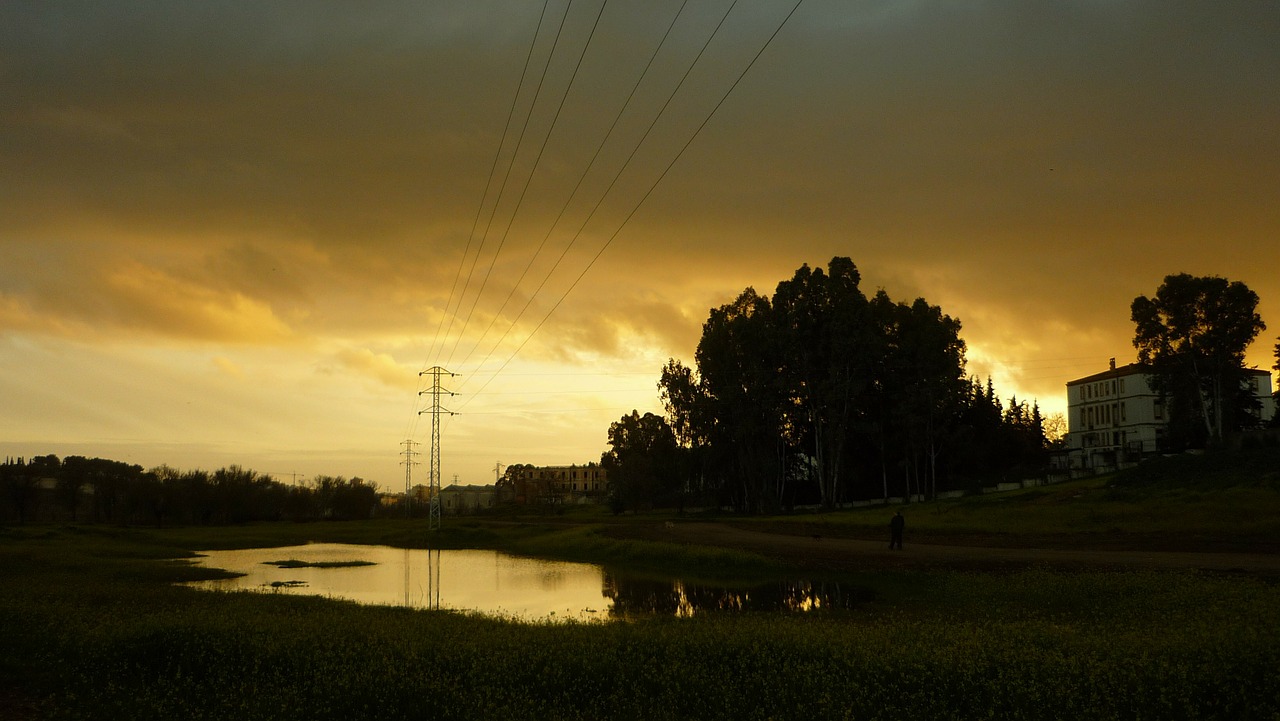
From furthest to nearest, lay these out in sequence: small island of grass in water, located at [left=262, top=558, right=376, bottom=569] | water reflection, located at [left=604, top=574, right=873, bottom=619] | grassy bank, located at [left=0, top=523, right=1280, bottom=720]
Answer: small island of grass in water, located at [left=262, top=558, right=376, bottom=569] → water reflection, located at [left=604, top=574, right=873, bottom=619] → grassy bank, located at [left=0, top=523, right=1280, bottom=720]

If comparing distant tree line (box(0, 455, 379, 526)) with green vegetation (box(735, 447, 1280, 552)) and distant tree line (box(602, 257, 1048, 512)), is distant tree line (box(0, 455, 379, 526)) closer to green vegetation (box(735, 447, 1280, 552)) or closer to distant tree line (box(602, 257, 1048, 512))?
Answer: distant tree line (box(602, 257, 1048, 512))

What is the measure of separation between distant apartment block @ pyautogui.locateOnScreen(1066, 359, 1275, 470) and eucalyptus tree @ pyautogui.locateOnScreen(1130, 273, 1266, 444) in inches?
873

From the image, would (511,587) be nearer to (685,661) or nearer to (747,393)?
(685,661)

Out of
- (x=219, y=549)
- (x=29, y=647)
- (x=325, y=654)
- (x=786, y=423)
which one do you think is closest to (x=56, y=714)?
(x=325, y=654)

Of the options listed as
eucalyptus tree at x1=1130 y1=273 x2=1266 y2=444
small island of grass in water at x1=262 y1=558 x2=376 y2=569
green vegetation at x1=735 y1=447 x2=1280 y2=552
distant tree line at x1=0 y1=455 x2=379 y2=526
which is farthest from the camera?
distant tree line at x1=0 y1=455 x2=379 y2=526

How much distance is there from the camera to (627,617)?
27.6 m

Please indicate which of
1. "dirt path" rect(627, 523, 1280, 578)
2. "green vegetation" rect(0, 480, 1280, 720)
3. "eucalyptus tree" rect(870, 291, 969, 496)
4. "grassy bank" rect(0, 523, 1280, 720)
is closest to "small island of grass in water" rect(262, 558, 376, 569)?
"dirt path" rect(627, 523, 1280, 578)

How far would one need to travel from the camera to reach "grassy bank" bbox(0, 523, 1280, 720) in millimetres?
12766

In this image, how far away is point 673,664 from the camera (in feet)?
48.9

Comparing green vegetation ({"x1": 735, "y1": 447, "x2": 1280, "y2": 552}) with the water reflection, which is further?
green vegetation ({"x1": 735, "y1": 447, "x2": 1280, "y2": 552})

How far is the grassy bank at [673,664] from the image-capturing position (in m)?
12.8

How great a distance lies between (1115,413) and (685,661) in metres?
133

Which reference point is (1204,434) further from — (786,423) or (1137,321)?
(786,423)

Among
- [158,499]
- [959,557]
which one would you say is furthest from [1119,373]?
[158,499]
